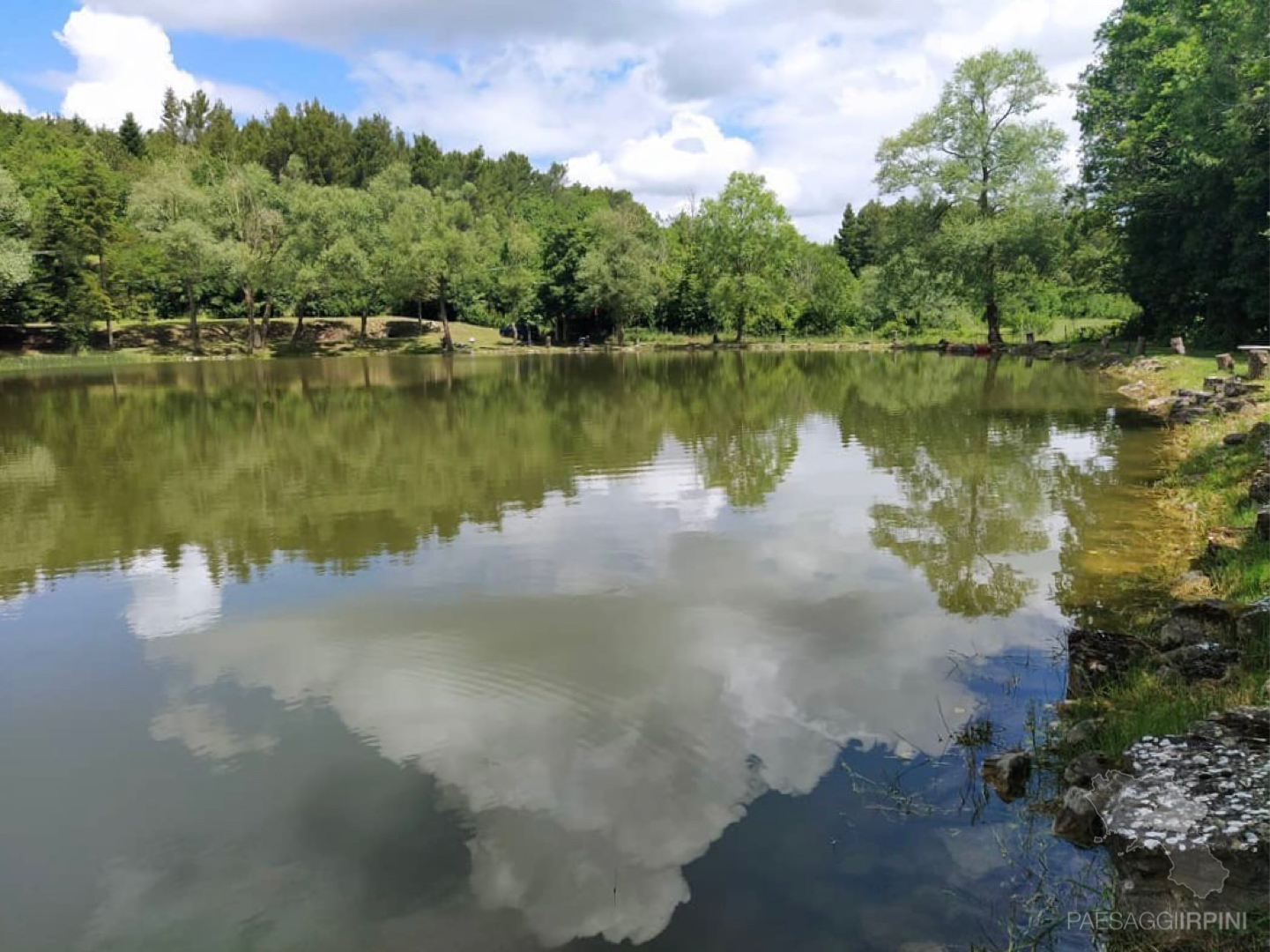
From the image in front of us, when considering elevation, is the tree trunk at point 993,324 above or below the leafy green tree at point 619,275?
below

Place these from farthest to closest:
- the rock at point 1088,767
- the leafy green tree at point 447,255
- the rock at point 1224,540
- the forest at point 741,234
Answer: the leafy green tree at point 447,255, the forest at point 741,234, the rock at point 1224,540, the rock at point 1088,767

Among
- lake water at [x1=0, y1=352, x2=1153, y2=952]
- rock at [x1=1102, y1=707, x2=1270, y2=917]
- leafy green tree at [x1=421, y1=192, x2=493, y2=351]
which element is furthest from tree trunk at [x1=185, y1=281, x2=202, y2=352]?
rock at [x1=1102, y1=707, x2=1270, y2=917]

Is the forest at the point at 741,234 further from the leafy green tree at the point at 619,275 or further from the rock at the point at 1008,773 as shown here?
the rock at the point at 1008,773

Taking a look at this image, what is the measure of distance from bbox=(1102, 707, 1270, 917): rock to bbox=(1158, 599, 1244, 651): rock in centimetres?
206

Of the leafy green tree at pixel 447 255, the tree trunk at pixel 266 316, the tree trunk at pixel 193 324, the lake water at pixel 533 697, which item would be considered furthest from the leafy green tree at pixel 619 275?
the lake water at pixel 533 697

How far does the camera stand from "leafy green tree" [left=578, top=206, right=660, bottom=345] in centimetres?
6944

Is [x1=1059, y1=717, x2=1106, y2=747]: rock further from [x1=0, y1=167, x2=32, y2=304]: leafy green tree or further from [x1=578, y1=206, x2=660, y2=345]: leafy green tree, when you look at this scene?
[x1=578, y1=206, x2=660, y2=345]: leafy green tree

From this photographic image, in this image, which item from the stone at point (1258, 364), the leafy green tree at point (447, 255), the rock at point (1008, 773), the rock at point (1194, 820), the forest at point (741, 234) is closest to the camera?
the rock at point (1194, 820)

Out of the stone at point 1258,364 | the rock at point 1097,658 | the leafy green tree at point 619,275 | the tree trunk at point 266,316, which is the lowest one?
the rock at point 1097,658

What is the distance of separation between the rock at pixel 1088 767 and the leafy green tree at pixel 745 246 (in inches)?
2572

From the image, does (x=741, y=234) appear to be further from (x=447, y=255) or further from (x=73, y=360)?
(x=73, y=360)

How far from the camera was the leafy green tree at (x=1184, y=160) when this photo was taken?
2564cm

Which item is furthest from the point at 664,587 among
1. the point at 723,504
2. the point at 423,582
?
the point at 723,504

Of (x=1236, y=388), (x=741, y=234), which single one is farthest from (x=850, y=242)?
(x=1236, y=388)
